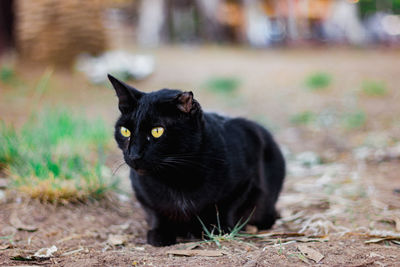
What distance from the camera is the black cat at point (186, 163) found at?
5.81ft

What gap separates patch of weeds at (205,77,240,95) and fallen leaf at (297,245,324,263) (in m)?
4.05

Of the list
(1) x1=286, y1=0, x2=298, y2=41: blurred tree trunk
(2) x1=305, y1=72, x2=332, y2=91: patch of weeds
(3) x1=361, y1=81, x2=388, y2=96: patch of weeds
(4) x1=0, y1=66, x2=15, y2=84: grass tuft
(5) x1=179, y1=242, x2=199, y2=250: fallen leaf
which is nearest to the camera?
(5) x1=179, y1=242, x2=199, y2=250: fallen leaf

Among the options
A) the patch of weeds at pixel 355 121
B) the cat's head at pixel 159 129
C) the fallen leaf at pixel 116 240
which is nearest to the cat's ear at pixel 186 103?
the cat's head at pixel 159 129

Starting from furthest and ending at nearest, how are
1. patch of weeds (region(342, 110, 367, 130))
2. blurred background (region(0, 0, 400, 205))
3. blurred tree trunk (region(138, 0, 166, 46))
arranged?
blurred tree trunk (region(138, 0, 166, 46)) → patch of weeds (region(342, 110, 367, 130)) → blurred background (region(0, 0, 400, 205))

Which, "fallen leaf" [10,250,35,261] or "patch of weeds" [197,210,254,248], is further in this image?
"patch of weeds" [197,210,254,248]

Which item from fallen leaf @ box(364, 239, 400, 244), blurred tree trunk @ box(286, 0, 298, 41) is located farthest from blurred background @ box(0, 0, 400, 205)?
fallen leaf @ box(364, 239, 400, 244)

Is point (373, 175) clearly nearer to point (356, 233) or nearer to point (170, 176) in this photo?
point (356, 233)

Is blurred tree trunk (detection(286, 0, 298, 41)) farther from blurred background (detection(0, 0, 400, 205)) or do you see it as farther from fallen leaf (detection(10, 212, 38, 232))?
fallen leaf (detection(10, 212, 38, 232))

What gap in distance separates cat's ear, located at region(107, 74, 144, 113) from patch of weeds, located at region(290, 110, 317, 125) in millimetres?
3236

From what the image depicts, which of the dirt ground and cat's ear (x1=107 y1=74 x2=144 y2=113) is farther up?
cat's ear (x1=107 y1=74 x2=144 y2=113)

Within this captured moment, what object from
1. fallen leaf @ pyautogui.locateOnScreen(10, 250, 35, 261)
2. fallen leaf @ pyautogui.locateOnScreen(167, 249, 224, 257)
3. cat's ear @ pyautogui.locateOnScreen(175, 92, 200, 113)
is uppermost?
cat's ear @ pyautogui.locateOnScreen(175, 92, 200, 113)

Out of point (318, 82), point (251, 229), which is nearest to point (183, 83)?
point (318, 82)

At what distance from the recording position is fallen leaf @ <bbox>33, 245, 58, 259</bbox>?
1745 mm

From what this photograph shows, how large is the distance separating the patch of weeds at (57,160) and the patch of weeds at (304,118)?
239cm
